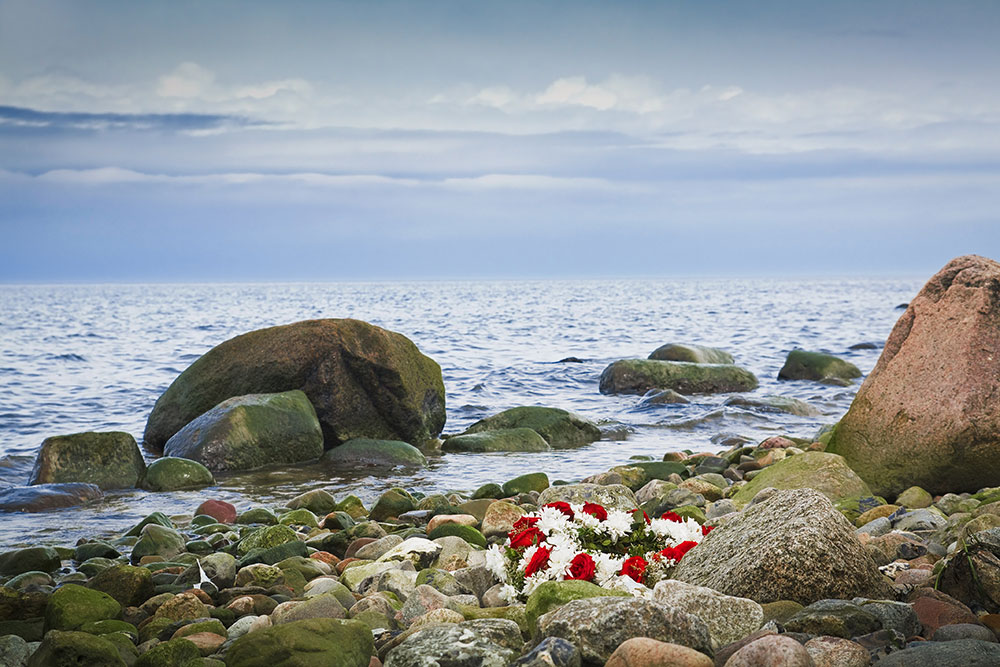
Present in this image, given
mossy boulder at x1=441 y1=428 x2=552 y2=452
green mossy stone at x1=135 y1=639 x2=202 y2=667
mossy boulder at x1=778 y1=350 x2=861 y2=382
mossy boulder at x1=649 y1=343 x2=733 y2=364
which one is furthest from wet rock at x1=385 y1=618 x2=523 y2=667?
mossy boulder at x1=778 y1=350 x2=861 y2=382

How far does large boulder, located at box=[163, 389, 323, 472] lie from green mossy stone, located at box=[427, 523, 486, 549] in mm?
5605

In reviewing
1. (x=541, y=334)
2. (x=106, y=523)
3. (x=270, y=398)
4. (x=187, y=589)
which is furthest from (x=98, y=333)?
(x=187, y=589)

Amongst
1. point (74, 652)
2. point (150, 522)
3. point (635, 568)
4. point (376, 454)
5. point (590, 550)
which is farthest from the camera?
point (376, 454)

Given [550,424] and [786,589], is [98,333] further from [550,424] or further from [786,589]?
[786,589]

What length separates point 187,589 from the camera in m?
6.17

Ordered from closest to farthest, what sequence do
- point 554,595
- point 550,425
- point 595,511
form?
point 554,595
point 595,511
point 550,425

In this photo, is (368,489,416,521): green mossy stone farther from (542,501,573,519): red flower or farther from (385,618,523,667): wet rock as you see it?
(385,618,523,667): wet rock

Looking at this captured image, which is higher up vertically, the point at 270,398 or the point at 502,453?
the point at 270,398

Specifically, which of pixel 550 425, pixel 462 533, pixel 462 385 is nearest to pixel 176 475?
pixel 462 533

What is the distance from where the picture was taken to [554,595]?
4.48 m

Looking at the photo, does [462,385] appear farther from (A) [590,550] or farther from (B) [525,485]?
(A) [590,550]

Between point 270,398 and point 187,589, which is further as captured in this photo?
point 270,398

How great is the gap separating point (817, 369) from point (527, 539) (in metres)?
18.0

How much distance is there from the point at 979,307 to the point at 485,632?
5936 millimetres
